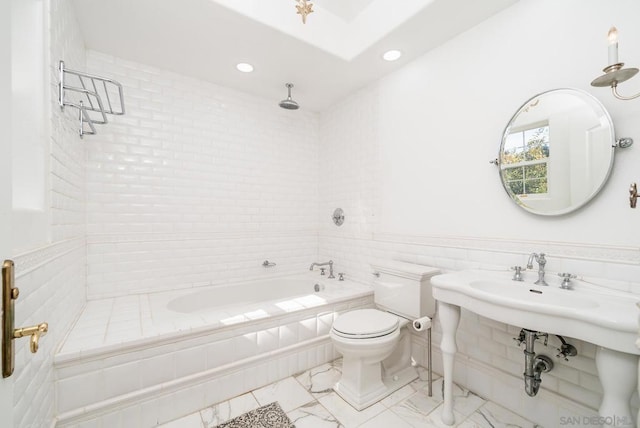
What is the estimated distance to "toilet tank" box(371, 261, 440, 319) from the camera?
6.78 ft

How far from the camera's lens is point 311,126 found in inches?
139

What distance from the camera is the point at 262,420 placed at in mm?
1670

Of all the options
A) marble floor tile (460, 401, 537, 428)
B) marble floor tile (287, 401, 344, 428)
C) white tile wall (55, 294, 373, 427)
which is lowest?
marble floor tile (460, 401, 537, 428)

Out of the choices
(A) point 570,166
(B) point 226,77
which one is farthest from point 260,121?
(A) point 570,166

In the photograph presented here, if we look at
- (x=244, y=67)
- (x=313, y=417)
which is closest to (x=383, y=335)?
(x=313, y=417)

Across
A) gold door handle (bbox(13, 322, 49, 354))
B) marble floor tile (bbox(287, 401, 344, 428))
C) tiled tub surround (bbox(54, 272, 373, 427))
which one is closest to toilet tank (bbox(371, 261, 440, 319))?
tiled tub surround (bbox(54, 272, 373, 427))

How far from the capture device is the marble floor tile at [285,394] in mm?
1829

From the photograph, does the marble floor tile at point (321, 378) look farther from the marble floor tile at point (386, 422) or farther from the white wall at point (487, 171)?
the white wall at point (487, 171)

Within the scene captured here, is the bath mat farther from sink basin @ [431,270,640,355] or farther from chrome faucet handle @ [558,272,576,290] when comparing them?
chrome faucet handle @ [558,272,576,290]

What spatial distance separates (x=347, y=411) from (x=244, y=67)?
2.86m

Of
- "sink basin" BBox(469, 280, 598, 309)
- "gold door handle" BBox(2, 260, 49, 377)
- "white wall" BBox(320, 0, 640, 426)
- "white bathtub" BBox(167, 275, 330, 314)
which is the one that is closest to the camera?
"gold door handle" BBox(2, 260, 49, 377)

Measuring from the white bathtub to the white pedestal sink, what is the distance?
1.04 m

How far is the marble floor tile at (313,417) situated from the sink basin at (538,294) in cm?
118

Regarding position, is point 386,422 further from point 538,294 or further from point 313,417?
point 538,294
